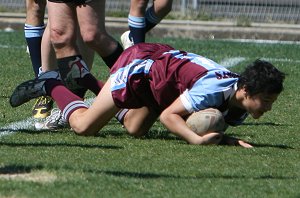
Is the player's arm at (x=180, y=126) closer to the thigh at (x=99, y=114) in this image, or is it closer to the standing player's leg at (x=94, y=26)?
the thigh at (x=99, y=114)

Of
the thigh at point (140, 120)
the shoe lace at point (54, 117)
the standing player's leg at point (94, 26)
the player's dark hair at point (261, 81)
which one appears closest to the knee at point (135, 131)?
the thigh at point (140, 120)

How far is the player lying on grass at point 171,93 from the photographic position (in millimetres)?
6797

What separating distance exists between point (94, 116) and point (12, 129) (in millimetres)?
664

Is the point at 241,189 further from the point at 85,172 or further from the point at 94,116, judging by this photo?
the point at 94,116

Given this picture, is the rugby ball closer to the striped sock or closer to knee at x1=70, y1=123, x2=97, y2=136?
knee at x1=70, y1=123, x2=97, y2=136

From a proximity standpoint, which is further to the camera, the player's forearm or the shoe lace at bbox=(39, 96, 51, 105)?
the shoe lace at bbox=(39, 96, 51, 105)

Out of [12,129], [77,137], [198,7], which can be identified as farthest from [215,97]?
[198,7]

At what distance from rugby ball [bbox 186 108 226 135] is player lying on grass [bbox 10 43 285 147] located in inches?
1.5

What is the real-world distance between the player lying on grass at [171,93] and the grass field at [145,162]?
14 centimetres

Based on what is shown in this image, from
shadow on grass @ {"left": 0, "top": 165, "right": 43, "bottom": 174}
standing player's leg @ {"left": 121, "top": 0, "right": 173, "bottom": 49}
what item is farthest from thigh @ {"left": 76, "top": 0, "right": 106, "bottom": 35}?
shadow on grass @ {"left": 0, "top": 165, "right": 43, "bottom": 174}

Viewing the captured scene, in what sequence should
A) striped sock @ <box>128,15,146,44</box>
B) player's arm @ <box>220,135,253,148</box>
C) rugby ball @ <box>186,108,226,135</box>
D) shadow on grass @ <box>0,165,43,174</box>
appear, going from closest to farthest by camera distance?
shadow on grass @ <box>0,165,43,174</box>
rugby ball @ <box>186,108,226,135</box>
player's arm @ <box>220,135,253,148</box>
striped sock @ <box>128,15,146,44</box>

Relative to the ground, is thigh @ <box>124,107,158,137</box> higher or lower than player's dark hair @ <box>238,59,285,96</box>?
lower

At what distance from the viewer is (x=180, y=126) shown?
6789mm

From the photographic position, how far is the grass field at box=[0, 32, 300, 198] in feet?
17.7
